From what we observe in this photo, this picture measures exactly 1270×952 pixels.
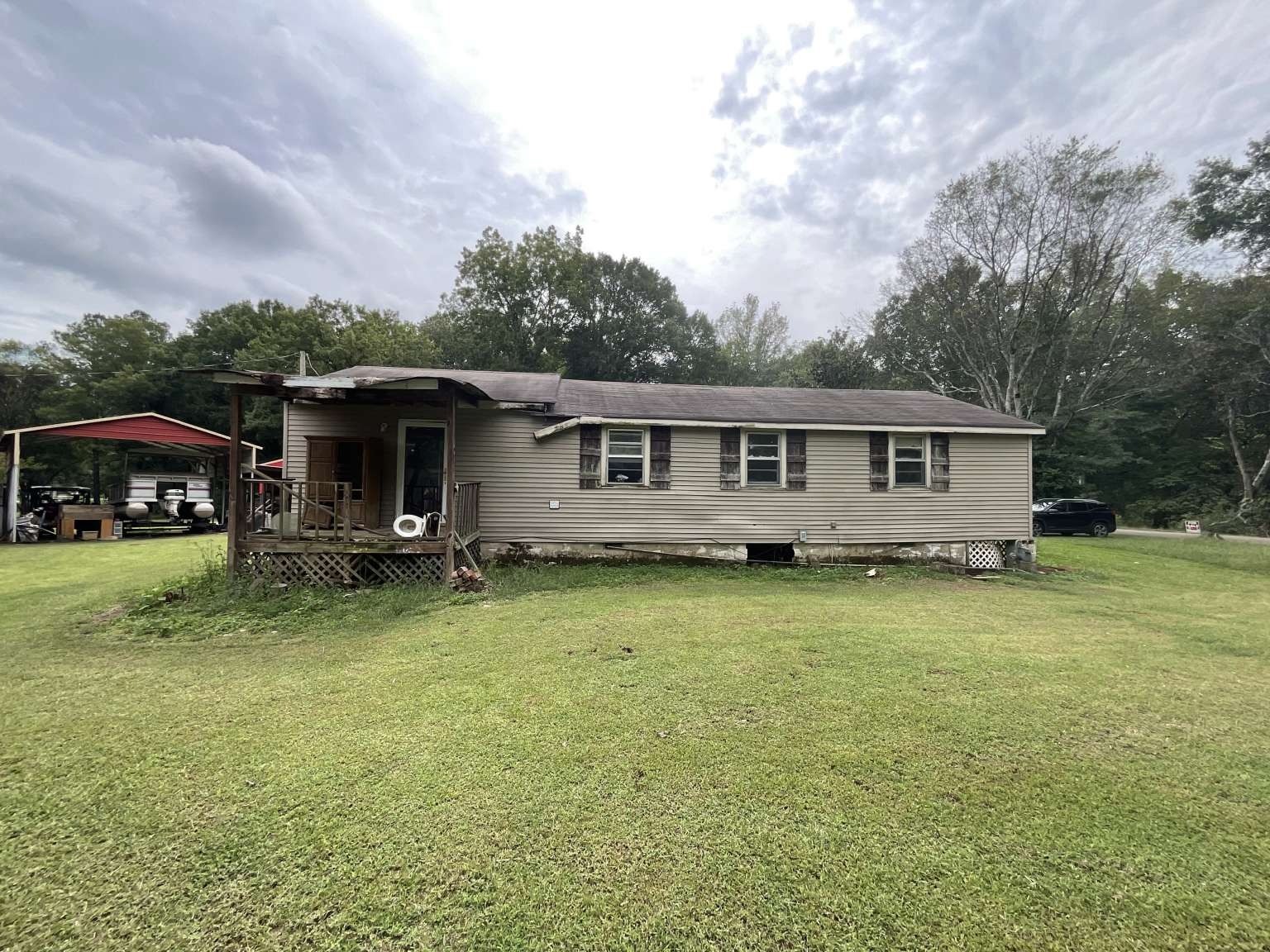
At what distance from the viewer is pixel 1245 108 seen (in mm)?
18641

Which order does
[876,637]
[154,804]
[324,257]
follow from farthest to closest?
[324,257] → [876,637] → [154,804]

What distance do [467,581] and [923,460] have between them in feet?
31.7

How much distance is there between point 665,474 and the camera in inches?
405

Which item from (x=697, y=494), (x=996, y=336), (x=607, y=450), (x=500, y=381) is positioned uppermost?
(x=996, y=336)

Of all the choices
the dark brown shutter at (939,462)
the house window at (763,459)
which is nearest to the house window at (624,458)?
the house window at (763,459)

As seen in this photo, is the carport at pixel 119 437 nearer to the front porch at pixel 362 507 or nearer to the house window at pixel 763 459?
the front porch at pixel 362 507

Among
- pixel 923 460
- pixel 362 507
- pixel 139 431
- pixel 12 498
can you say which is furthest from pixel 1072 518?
pixel 12 498

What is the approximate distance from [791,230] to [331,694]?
27165 mm

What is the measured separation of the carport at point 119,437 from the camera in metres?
14.2

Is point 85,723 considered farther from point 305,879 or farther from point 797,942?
point 797,942

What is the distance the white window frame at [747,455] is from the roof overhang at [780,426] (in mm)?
161

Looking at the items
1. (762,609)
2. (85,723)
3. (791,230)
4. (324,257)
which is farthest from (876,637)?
(324,257)

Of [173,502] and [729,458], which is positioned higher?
[729,458]

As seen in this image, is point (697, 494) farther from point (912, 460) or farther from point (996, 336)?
point (996, 336)
